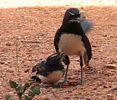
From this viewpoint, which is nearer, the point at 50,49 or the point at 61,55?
the point at 61,55

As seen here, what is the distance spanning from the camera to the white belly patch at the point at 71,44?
6.64m

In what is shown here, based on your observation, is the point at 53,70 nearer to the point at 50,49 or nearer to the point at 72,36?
the point at 72,36

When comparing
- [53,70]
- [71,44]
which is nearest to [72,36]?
[71,44]

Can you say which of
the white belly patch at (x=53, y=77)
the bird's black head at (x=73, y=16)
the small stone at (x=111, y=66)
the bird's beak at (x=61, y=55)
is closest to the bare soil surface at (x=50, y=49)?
the small stone at (x=111, y=66)

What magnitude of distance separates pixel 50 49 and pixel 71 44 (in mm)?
2536

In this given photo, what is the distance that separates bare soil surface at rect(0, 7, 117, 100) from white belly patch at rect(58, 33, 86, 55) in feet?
1.44

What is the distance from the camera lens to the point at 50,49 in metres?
9.19

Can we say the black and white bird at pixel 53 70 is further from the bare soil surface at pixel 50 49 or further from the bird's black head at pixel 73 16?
the bird's black head at pixel 73 16

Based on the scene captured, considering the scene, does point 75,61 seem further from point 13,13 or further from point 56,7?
point 56,7

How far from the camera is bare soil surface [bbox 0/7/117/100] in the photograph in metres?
6.55

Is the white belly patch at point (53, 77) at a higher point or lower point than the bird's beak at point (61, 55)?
lower

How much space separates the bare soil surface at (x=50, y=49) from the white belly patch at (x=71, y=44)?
1.44 ft

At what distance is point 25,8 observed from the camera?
572 inches

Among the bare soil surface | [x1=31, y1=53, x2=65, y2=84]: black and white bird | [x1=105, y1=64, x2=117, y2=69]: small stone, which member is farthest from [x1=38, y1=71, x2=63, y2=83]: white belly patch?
[x1=105, y1=64, x2=117, y2=69]: small stone
